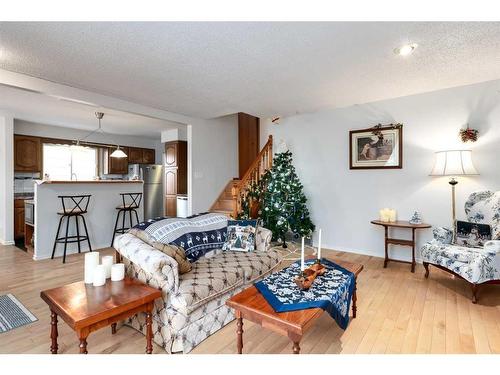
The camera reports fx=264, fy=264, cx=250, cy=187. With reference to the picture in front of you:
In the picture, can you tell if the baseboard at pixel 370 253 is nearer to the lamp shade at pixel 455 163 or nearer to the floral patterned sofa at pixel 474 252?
the floral patterned sofa at pixel 474 252

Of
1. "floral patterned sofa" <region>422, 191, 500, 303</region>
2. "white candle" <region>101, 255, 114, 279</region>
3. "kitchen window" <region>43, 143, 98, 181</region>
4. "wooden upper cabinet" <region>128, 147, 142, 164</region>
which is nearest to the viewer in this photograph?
"white candle" <region>101, 255, 114, 279</region>

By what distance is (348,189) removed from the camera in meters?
4.57

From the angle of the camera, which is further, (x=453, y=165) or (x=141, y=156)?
(x=141, y=156)

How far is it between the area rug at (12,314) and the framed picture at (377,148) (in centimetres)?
455

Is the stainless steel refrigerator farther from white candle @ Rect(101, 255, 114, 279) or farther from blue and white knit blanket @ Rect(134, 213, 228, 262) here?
white candle @ Rect(101, 255, 114, 279)

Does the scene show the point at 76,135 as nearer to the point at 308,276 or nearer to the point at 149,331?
the point at 149,331

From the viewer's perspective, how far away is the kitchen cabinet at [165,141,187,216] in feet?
20.5

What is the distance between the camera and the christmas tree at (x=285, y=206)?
4.58 m

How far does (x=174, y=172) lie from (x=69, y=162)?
2.65 metres

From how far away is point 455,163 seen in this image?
337 centimetres

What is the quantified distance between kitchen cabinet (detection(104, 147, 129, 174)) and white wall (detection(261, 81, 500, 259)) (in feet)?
14.0

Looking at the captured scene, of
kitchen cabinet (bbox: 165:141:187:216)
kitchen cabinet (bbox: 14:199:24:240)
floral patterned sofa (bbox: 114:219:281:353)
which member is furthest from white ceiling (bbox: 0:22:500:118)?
kitchen cabinet (bbox: 14:199:24:240)

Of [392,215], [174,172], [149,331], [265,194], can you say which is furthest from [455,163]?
[174,172]
